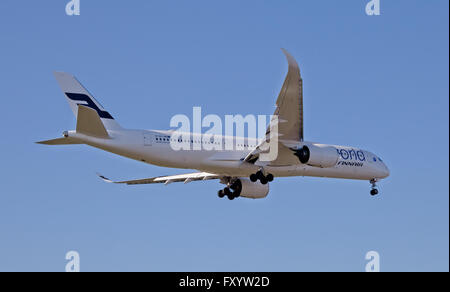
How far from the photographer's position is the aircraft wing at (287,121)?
3086 cm

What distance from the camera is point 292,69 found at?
99.1 ft

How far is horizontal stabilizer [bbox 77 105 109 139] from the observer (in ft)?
103

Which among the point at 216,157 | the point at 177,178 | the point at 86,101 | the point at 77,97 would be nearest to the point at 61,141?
the point at 77,97

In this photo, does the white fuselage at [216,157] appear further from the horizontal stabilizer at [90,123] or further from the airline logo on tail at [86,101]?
the airline logo on tail at [86,101]

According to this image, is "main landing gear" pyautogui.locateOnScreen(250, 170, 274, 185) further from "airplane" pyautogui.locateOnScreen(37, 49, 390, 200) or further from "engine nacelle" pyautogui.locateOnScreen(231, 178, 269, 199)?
"engine nacelle" pyautogui.locateOnScreen(231, 178, 269, 199)

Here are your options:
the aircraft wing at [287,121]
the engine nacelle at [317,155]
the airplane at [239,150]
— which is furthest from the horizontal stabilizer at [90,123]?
the engine nacelle at [317,155]

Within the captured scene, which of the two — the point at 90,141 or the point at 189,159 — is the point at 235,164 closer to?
the point at 189,159

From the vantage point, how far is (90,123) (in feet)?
105

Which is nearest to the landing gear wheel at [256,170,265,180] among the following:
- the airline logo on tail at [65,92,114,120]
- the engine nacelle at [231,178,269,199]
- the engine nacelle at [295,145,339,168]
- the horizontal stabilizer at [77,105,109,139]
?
the engine nacelle at [295,145,339,168]

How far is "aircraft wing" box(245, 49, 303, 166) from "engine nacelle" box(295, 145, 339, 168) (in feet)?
2.17

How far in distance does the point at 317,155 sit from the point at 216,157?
511 cm

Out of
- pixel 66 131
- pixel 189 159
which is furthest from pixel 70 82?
pixel 189 159

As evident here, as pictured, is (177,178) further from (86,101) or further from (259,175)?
(86,101)
